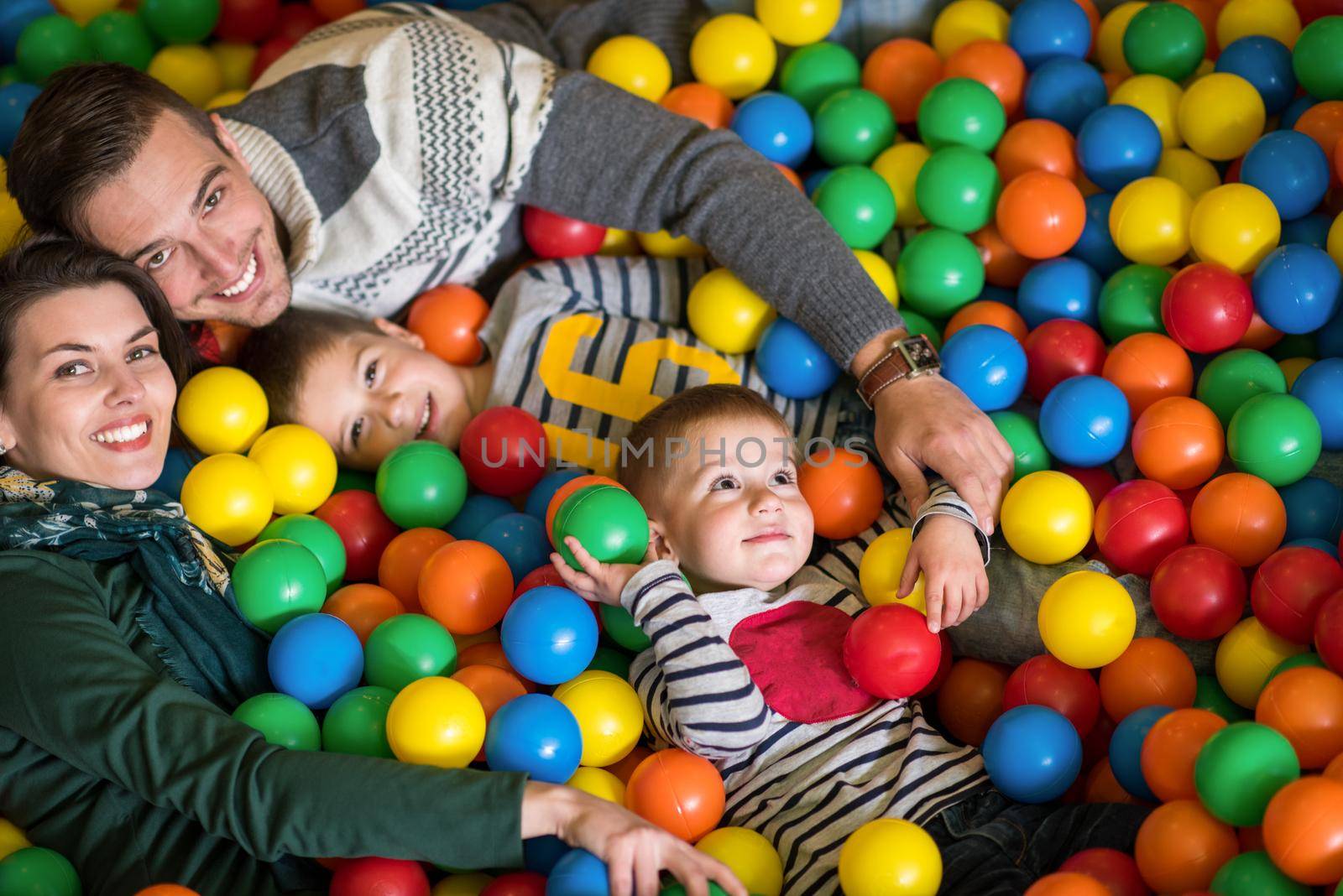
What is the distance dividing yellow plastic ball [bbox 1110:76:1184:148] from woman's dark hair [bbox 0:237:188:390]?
6.03ft

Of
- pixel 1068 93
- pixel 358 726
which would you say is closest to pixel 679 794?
pixel 358 726

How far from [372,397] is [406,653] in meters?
0.63

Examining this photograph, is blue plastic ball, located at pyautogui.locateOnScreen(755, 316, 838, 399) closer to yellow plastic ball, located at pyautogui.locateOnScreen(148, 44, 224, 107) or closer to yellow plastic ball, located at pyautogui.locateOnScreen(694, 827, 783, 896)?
yellow plastic ball, located at pyautogui.locateOnScreen(694, 827, 783, 896)

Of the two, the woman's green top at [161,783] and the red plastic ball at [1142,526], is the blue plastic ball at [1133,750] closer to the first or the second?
the red plastic ball at [1142,526]

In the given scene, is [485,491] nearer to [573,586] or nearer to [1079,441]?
[573,586]

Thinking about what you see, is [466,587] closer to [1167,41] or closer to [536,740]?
[536,740]

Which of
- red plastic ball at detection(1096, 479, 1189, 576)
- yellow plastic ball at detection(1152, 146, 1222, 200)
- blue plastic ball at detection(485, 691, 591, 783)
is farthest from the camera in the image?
yellow plastic ball at detection(1152, 146, 1222, 200)

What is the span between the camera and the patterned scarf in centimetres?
170

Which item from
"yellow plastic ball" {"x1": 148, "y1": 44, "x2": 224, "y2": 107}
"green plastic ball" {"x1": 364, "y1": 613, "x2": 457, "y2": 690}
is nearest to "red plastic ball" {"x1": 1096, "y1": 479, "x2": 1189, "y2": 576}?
"green plastic ball" {"x1": 364, "y1": 613, "x2": 457, "y2": 690}

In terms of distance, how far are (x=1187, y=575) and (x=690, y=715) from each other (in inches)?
29.7

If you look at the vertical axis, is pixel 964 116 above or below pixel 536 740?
above

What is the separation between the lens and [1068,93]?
8.07ft

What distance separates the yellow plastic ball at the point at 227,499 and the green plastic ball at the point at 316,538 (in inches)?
1.3

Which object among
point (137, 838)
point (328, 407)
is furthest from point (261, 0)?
point (137, 838)
